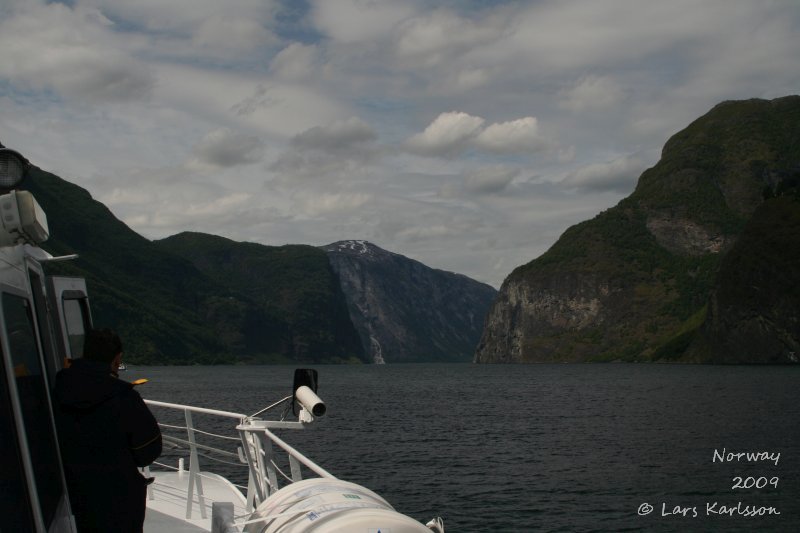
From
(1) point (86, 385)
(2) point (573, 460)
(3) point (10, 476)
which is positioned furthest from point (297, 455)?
(2) point (573, 460)

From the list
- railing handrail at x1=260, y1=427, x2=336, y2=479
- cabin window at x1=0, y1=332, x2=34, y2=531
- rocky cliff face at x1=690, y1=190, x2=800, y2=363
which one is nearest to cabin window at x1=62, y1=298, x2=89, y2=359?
railing handrail at x1=260, y1=427, x2=336, y2=479

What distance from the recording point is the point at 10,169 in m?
5.52

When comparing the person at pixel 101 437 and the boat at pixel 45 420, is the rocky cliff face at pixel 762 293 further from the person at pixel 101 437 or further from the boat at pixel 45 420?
the person at pixel 101 437

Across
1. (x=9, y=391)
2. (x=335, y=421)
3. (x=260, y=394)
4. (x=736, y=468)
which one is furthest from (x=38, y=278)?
(x=260, y=394)

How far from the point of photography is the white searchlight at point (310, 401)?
7.43m

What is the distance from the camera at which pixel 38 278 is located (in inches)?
261

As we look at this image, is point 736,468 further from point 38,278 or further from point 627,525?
point 38,278

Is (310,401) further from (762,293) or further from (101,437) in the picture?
(762,293)

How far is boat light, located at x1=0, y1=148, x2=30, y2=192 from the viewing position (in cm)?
550

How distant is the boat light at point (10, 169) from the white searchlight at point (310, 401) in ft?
10.8

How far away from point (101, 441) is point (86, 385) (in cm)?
45

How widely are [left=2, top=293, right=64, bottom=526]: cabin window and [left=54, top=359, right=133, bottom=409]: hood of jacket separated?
0.15 meters

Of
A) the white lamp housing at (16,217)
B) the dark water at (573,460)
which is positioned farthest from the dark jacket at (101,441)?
the dark water at (573,460)

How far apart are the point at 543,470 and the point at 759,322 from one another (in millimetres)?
157869
